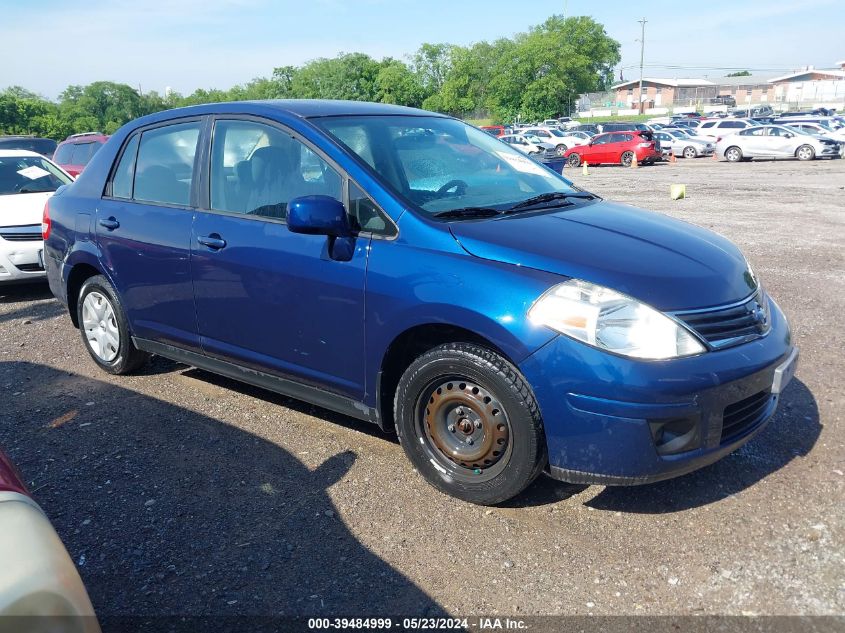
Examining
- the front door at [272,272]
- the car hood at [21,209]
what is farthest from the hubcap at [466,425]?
the car hood at [21,209]

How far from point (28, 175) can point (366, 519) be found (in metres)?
7.54

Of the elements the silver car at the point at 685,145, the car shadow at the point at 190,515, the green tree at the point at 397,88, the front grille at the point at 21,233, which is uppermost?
the green tree at the point at 397,88

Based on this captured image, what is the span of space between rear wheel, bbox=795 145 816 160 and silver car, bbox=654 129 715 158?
14.0 feet

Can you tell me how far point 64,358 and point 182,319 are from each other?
2.01m

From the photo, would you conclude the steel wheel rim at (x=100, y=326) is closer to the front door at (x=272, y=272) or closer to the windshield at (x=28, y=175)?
the front door at (x=272, y=272)

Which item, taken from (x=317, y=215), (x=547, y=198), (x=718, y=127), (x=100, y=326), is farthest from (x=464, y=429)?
(x=718, y=127)

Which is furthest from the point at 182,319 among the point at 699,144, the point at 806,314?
the point at 699,144

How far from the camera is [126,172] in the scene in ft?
15.4

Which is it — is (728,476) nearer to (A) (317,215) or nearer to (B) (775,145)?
(A) (317,215)

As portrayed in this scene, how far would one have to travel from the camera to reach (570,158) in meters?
29.7

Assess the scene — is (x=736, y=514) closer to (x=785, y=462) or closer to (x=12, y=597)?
(x=785, y=462)

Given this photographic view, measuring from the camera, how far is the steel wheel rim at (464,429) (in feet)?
10.0

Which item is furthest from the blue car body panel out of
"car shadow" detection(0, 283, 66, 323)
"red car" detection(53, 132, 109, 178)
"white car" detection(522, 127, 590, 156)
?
"white car" detection(522, 127, 590, 156)

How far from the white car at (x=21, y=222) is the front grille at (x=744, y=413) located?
274 inches
